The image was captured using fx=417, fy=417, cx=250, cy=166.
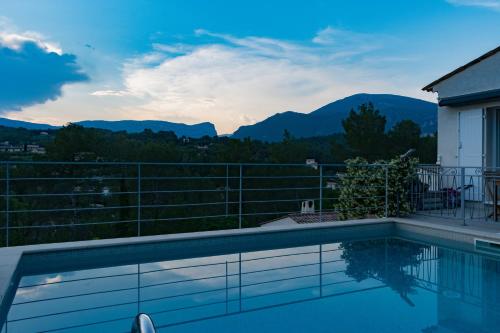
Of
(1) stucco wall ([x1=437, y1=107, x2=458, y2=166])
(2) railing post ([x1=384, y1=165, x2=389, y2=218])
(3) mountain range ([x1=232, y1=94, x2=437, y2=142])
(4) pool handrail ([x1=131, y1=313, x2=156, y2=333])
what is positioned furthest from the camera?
(3) mountain range ([x1=232, y1=94, x2=437, y2=142])

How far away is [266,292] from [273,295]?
0.10 meters

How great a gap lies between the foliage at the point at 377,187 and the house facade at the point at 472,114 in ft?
5.14

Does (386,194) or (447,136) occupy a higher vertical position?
(447,136)

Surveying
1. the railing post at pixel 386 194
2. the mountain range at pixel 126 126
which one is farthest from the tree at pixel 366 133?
the railing post at pixel 386 194

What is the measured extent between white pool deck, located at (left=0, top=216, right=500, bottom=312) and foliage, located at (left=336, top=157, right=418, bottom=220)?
0.41m

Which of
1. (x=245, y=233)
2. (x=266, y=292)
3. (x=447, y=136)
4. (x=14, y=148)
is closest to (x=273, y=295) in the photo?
(x=266, y=292)

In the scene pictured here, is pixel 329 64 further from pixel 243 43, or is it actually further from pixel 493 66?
pixel 493 66

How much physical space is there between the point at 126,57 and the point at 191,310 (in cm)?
1179

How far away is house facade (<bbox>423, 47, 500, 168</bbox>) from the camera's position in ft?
25.7

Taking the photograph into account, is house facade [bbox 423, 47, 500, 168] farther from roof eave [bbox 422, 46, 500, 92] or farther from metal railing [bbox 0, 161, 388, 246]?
metal railing [bbox 0, 161, 388, 246]

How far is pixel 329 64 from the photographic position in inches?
532

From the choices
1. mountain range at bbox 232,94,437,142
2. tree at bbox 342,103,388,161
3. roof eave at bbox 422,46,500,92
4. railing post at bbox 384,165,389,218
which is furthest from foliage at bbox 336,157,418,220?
mountain range at bbox 232,94,437,142

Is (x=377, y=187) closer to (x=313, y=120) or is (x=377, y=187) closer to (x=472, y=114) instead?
(x=472, y=114)

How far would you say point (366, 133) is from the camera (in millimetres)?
21953
